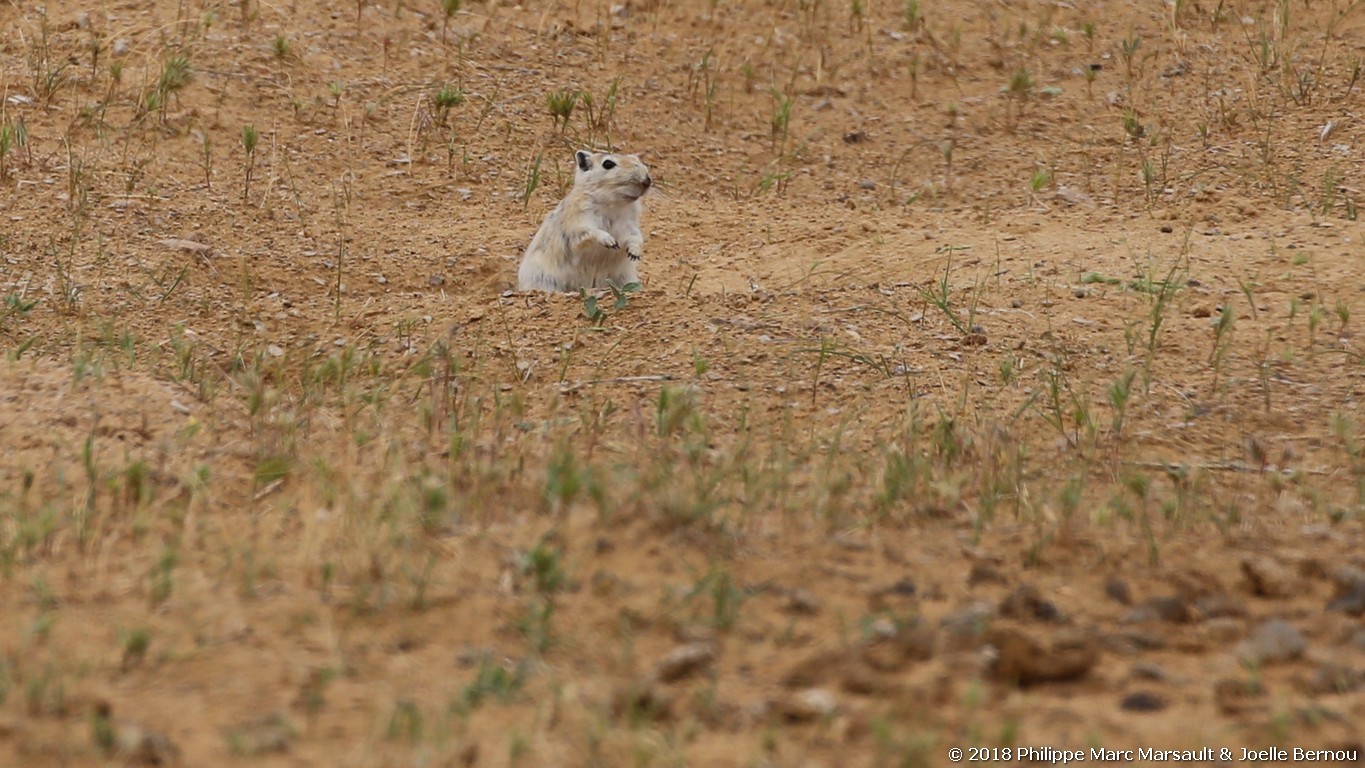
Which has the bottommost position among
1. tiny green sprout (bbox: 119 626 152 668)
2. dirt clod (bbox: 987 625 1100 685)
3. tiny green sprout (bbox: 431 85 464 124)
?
tiny green sprout (bbox: 119 626 152 668)

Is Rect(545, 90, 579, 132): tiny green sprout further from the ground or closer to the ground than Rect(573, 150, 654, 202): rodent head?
further from the ground

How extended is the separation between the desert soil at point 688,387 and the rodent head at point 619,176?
403mm

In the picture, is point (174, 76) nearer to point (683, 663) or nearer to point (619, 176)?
point (619, 176)

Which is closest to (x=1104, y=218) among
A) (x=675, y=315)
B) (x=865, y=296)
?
(x=865, y=296)

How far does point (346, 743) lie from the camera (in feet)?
10.0

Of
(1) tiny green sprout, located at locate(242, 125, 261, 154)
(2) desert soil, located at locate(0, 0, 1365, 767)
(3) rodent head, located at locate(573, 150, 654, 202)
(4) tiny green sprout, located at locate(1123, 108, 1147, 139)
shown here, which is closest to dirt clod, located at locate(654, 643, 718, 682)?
(2) desert soil, located at locate(0, 0, 1365, 767)

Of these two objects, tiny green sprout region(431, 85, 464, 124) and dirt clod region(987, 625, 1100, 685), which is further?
tiny green sprout region(431, 85, 464, 124)

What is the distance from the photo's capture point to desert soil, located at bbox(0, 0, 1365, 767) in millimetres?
3309

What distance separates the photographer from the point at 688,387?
531cm

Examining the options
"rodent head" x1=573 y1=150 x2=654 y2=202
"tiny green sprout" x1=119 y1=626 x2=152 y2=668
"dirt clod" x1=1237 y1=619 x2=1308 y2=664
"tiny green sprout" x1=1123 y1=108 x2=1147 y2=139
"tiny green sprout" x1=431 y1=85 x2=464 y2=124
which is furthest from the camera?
"tiny green sprout" x1=1123 y1=108 x2=1147 y2=139

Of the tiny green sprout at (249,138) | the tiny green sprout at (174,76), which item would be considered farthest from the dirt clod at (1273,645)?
the tiny green sprout at (174,76)

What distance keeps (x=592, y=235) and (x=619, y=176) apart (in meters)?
0.39

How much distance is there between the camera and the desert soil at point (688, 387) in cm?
331

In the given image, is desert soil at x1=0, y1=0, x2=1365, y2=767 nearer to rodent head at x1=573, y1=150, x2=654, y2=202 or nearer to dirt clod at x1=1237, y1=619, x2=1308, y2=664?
dirt clod at x1=1237, y1=619, x2=1308, y2=664
